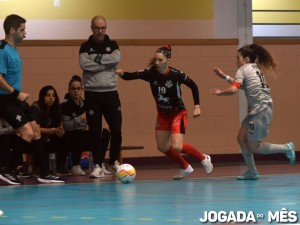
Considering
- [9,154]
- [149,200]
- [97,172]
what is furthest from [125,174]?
[149,200]

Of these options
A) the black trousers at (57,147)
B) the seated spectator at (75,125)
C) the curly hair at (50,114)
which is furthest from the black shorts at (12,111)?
the seated spectator at (75,125)

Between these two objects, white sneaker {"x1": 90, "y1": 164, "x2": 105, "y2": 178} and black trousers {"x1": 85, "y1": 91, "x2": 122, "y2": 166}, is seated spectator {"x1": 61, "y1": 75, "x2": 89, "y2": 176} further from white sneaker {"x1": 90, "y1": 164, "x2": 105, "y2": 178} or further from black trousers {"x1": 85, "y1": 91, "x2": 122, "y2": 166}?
white sneaker {"x1": 90, "y1": 164, "x2": 105, "y2": 178}

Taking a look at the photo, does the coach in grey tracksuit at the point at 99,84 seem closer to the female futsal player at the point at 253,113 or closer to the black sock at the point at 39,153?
the black sock at the point at 39,153

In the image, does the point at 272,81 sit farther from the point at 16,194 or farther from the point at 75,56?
the point at 16,194

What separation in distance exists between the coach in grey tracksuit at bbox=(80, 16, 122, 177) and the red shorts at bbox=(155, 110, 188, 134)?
76 cm

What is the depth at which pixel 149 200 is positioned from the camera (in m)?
8.95

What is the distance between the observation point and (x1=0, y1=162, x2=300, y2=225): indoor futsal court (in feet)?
24.2

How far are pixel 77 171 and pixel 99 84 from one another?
1549 millimetres

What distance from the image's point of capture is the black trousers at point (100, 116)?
40.4 ft

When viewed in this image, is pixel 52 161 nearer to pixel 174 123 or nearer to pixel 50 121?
pixel 50 121

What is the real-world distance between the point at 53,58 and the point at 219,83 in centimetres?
323

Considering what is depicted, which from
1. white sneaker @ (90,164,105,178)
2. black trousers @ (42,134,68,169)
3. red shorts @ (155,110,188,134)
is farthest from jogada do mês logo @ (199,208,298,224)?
black trousers @ (42,134,68,169)

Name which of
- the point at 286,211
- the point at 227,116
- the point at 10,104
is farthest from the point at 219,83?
the point at 286,211

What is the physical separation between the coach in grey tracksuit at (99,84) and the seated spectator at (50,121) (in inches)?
26.7
